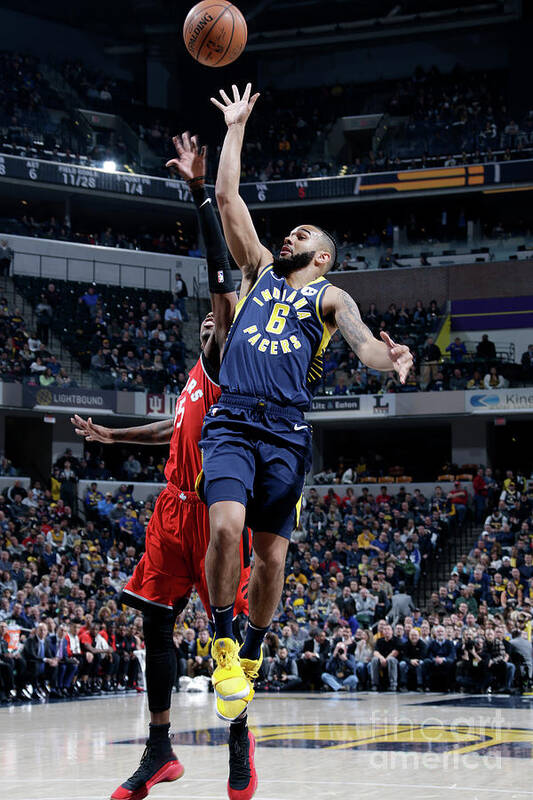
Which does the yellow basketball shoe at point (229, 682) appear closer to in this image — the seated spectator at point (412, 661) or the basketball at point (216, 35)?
the basketball at point (216, 35)

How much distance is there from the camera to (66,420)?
97.5ft

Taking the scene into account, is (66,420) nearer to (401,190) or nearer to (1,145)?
(1,145)

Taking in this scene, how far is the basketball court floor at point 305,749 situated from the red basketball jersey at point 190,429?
2.27 m

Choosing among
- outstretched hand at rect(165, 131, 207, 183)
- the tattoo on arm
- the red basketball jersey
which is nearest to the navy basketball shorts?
the tattoo on arm

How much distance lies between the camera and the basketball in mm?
6480

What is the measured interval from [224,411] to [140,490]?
23.4m

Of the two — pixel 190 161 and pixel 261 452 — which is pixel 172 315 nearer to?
pixel 190 161

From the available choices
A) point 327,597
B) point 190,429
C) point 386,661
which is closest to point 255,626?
point 190,429

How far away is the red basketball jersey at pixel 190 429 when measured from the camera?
6082mm

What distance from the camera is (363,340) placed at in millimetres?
4926

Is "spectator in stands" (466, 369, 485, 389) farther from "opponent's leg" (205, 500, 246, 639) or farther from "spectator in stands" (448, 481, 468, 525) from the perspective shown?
"opponent's leg" (205, 500, 246, 639)

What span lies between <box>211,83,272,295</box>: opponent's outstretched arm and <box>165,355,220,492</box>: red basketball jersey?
824mm

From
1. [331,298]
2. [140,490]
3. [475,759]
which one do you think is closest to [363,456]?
[140,490]

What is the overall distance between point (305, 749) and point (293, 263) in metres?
5.88
